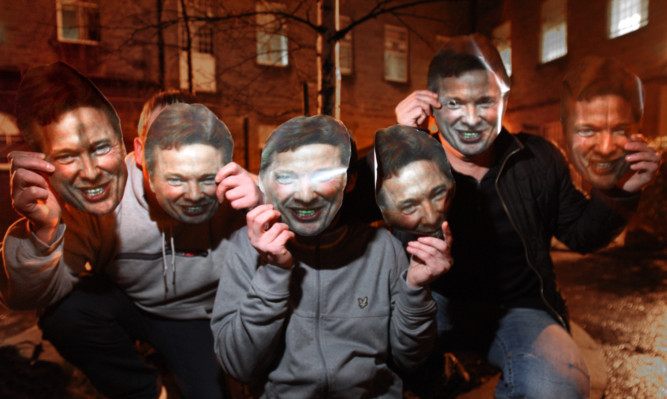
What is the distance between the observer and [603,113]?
1291mm

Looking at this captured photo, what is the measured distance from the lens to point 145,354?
1979 millimetres

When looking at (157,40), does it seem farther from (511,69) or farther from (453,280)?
(453,280)

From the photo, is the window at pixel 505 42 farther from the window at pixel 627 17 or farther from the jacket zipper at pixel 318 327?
the jacket zipper at pixel 318 327

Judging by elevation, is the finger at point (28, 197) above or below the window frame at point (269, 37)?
below

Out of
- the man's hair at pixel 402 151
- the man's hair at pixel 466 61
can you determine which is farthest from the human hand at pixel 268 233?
the man's hair at pixel 466 61

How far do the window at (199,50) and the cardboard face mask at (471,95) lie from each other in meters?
1.40

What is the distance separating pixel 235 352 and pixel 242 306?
6.6 inches

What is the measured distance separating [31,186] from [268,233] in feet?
2.59

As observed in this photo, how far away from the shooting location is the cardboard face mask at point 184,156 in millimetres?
1142

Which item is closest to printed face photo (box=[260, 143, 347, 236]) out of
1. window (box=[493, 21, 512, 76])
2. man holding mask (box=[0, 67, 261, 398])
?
man holding mask (box=[0, 67, 261, 398])

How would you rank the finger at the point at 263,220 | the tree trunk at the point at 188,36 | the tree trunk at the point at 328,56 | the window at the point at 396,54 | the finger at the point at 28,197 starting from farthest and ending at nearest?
the tree trunk at the point at 188,36 < the window at the point at 396,54 < the tree trunk at the point at 328,56 < the finger at the point at 28,197 < the finger at the point at 263,220

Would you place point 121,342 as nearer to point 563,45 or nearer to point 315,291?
point 315,291

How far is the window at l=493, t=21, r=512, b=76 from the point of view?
63.2 inches

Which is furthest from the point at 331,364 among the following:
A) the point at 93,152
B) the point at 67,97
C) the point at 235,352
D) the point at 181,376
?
the point at 67,97
